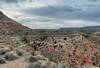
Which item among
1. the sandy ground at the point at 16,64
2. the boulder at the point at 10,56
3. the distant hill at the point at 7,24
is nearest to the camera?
the sandy ground at the point at 16,64

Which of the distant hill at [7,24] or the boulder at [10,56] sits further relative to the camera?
the distant hill at [7,24]

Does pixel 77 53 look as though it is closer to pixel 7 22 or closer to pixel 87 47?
pixel 87 47

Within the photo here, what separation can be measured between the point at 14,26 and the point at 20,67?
134m

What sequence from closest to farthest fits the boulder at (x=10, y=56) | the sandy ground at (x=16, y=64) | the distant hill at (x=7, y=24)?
the sandy ground at (x=16, y=64)
the boulder at (x=10, y=56)
the distant hill at (x=7, y=24)

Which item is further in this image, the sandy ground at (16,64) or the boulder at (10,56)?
the boulder at (10,56)

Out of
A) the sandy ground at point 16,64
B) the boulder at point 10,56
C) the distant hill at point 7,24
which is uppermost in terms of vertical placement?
the boulder at point 10,56

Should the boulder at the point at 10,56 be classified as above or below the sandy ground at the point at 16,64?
above

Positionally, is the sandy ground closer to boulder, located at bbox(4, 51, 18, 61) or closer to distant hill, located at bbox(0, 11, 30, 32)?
boulder, located at bbox(4, 51, 18, 61)

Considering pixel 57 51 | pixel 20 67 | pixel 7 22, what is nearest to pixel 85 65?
pixel 57 51

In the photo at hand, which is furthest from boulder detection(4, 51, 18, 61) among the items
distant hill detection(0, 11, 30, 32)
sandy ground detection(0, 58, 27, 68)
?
distant hill detection(0, 11, 30, 32)

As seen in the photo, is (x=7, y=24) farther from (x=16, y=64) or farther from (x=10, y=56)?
(x=16, y=64)

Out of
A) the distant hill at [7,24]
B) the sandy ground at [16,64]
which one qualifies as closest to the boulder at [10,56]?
the sandy ground at [16,64]

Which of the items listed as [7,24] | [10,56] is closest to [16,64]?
[10,56]

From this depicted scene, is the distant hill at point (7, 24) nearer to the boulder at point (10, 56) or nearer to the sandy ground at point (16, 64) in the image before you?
the boulder at point (10, 56)
